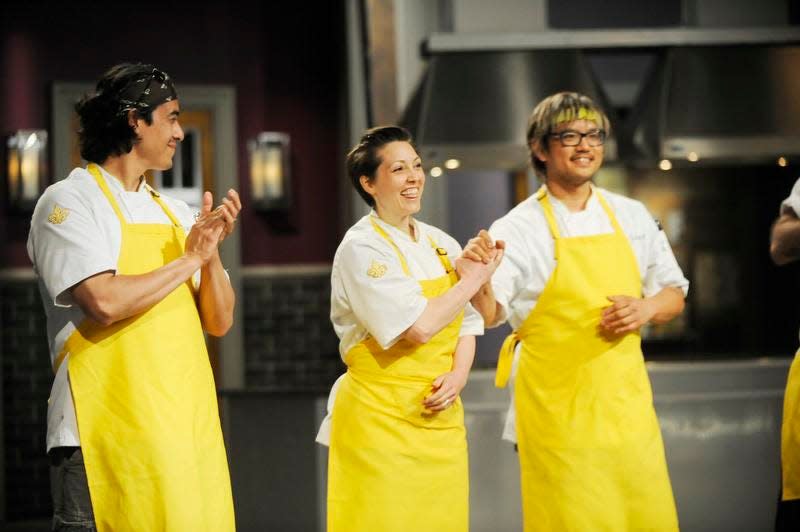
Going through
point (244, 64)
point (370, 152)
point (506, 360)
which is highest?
point (244, 64)

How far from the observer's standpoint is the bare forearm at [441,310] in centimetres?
248

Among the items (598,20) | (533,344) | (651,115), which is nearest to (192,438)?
(533,344)

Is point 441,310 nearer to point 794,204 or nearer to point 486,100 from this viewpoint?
point 794,204

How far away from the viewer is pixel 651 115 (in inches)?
206

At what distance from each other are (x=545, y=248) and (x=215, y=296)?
3.20 feet

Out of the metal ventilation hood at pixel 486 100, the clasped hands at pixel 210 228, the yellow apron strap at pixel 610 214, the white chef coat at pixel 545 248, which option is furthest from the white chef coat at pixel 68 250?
the metal ventilation hood at pixel 486 100

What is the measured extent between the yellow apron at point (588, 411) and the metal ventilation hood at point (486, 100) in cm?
209

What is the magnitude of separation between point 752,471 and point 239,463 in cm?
221

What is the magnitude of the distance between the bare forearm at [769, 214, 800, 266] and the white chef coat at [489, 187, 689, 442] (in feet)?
0.88

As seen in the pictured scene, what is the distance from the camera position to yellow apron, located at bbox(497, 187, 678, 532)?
8.96 ft

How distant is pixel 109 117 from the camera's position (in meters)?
2.27

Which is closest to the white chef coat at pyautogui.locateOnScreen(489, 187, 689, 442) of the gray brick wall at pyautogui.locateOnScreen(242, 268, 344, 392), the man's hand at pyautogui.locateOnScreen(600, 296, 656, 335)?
the man's hand at pyautogui.locateOnScreen(600, 296, 656, 335)

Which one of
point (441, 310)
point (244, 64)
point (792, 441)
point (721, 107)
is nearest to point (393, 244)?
point (441, 310)

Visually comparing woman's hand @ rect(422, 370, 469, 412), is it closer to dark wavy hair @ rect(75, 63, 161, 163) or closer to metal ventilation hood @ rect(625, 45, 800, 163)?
dark wavy hair @ rect(75, 63, 161, 163)
